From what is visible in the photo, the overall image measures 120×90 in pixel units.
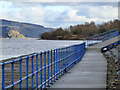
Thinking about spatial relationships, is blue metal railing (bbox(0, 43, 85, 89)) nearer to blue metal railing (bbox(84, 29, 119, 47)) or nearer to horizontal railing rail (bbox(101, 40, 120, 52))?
horizontal railing rail (bbox(101, 40, 120, 52))

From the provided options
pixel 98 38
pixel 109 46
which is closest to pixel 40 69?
pixel 109 46

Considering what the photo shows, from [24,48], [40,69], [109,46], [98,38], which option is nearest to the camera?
[40,69]

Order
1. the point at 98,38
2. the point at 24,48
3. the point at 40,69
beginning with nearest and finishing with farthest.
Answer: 1. the point at 40,69
2. the point at 98,38
3. the point at 24,48

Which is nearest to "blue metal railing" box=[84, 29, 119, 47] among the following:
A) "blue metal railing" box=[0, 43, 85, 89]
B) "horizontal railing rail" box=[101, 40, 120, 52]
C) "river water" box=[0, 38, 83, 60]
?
"horizontal railing rail" box=[101, 40, 120, 52]

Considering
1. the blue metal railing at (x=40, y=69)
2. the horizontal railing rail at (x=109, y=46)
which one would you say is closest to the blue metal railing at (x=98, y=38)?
the horizontal railing rail at (x=109, y=46)

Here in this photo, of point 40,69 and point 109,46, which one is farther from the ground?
point 40,69

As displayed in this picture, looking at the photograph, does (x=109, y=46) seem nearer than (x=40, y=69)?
No

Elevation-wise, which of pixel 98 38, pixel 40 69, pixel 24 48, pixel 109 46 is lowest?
pixel 24 48

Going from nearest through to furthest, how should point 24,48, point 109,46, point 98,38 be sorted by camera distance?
1. point 109,46
2. point 98,38
3. point 24,48

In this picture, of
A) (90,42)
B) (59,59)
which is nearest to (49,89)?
(59,59)

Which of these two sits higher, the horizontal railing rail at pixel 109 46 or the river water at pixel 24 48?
the horizontal railing rail at pixel 109 46

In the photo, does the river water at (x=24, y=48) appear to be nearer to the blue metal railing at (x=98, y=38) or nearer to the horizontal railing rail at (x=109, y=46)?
the blue metal railing at (x=98, y=38)

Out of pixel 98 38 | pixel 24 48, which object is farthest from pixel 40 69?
pixel 24 48

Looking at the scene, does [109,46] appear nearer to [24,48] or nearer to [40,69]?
[40,69]
